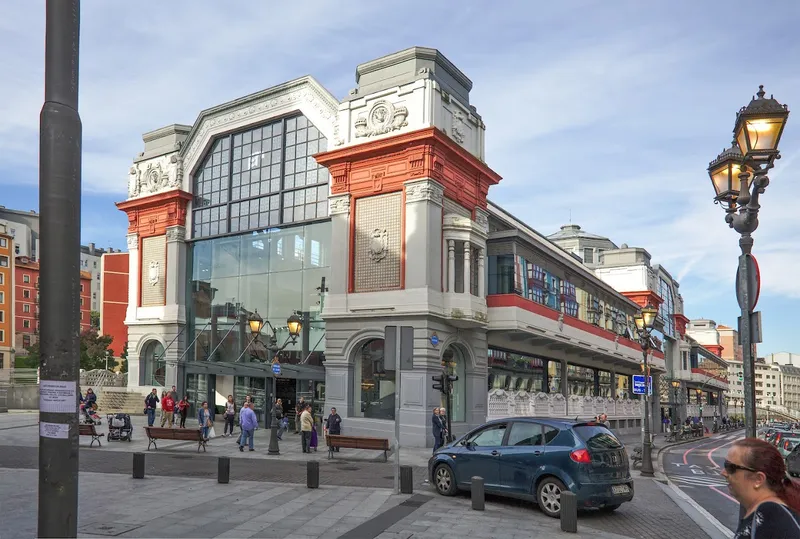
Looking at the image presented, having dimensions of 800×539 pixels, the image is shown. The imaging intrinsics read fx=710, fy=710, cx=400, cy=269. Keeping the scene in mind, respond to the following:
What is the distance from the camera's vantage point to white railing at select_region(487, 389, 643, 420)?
31.1m

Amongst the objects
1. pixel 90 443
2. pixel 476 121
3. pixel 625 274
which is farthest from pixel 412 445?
pixel 625 274

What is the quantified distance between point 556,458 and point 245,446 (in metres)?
15.8

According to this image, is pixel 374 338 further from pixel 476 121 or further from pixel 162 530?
pixel 162 530

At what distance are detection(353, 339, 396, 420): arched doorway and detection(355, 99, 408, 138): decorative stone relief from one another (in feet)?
28.5

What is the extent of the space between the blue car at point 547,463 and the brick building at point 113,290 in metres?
52.4

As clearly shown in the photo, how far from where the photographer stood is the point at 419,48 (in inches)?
1147

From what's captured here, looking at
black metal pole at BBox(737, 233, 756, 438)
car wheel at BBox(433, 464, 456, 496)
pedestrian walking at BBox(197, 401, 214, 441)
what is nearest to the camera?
black metal pole at BBox(737, 233, 756, 438)

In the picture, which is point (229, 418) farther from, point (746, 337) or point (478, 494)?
point (746, 337)

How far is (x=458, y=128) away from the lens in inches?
1179

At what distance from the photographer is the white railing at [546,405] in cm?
3106

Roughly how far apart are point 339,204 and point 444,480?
1817 centimetres

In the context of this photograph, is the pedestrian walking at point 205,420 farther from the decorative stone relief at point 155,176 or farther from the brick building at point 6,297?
the brick building at point 6,297

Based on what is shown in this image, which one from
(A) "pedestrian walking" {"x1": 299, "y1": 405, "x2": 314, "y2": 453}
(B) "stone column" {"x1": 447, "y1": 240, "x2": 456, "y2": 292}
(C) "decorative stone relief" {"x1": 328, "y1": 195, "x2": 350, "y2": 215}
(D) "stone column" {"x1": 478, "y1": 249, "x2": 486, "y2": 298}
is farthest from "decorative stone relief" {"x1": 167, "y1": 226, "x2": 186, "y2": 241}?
(A) "pedestrian walking" {"x1": 299, "y1": 405, "x2": 314, "y2": 453}

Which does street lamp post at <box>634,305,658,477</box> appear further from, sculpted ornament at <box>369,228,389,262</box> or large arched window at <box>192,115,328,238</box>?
large arched window at <box>192,115,328,238</box>
